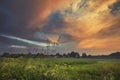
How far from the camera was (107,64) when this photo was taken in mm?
16547

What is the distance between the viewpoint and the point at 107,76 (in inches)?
605

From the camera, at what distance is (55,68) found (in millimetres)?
14758

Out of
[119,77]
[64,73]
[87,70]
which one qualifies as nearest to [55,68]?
[64,73]

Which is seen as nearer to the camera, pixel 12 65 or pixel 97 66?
pixel 12 65

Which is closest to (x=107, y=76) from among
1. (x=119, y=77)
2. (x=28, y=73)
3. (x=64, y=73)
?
(x=119, y=77)

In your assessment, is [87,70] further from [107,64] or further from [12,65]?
[12,65]

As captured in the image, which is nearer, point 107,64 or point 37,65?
point 37,65

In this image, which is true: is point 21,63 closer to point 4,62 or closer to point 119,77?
point 4,62

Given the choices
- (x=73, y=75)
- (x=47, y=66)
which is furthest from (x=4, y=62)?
(x=73, y=75)

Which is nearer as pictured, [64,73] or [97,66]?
[64,73]

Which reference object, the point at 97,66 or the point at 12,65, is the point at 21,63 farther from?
the point at 97,66

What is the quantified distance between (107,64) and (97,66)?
51cm

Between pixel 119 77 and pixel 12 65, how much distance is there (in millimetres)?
3986

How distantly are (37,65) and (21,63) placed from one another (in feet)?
1.91
